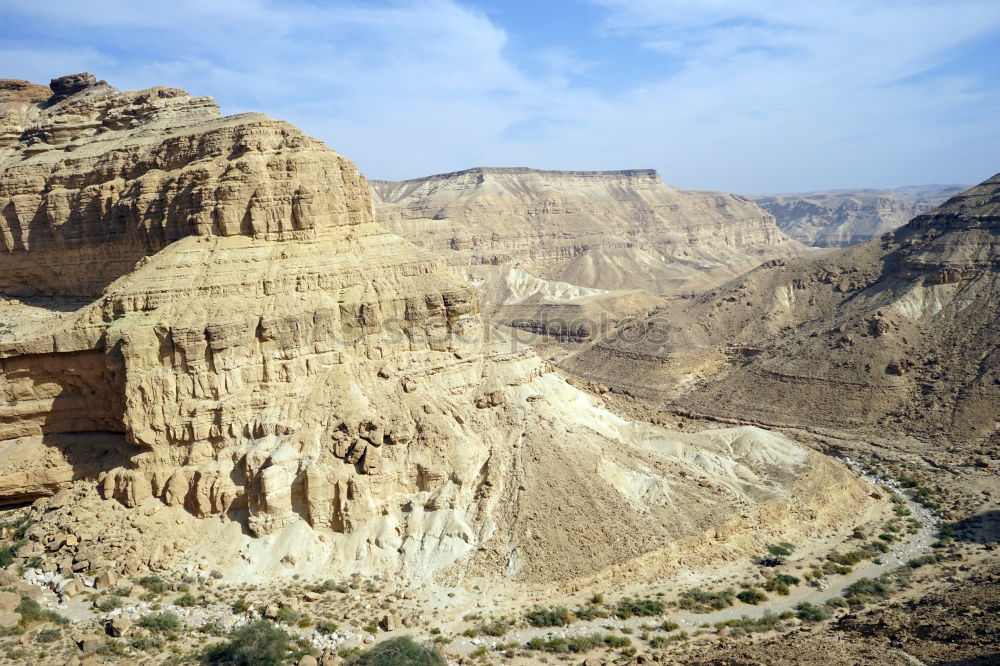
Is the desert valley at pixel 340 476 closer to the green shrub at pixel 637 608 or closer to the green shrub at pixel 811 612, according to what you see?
the green shrub at pixel 637 608

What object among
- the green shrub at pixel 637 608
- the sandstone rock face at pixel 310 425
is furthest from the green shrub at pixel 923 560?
the green shrub at pixel 637 608

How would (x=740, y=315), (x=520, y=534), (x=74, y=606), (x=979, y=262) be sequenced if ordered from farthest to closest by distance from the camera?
(x=740, y=315) → (x=979, y=262) → (x=520, y=534) → (x=74, y=606)

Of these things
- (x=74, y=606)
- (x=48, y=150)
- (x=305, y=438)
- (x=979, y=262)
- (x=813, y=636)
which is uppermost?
(x=48, y=150)

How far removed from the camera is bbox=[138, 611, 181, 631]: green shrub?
1021 inches

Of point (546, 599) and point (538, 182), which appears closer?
point (546, 599)

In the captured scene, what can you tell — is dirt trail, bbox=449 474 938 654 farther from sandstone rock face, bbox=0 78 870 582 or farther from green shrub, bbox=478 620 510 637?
sandstone rock face, bbox=0 78 870 582

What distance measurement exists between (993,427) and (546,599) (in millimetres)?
37460

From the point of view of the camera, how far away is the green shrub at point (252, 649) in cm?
2392

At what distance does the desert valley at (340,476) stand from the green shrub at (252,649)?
9cm

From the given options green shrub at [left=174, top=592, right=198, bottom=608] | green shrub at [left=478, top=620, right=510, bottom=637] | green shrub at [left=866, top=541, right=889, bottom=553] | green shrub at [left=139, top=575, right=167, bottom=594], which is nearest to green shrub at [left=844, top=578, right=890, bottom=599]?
green shrub at [left=866, top=541, right=889, bottom=553]

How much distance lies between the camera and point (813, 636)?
25.3 meters

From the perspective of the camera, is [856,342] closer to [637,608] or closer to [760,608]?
[760,608]

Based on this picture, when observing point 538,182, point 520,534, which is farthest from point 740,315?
point 538,182

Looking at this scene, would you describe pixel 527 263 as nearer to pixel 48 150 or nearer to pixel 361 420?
pixel 48 150
